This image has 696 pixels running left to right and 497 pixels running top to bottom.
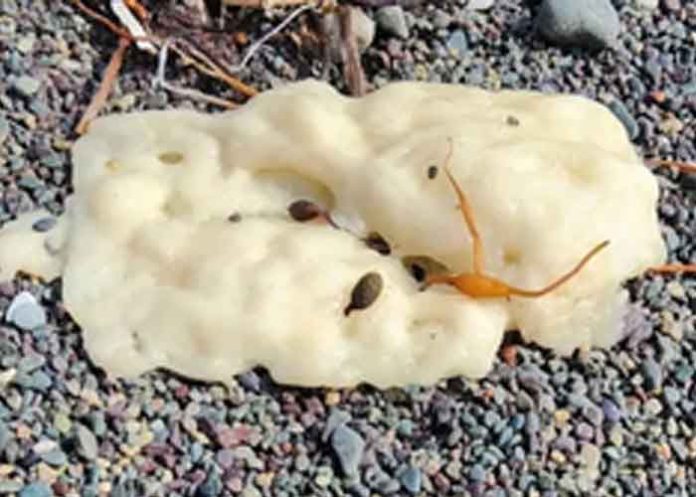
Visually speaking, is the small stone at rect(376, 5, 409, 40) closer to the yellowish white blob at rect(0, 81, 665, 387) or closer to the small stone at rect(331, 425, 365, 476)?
the yellowish white blob at rect(0, 81, 665, 387)

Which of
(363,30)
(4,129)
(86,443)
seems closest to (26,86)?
(4,129)

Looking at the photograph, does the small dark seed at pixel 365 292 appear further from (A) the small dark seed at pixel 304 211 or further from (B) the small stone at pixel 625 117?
(B) the small stone at pixel 625 117

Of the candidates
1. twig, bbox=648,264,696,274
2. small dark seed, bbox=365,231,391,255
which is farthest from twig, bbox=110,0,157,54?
twig, bbox=648,264,696,274

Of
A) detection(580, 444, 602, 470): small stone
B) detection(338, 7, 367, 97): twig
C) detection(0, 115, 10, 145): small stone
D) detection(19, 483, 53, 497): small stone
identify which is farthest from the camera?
detection(338, 7, 367, 97): twig

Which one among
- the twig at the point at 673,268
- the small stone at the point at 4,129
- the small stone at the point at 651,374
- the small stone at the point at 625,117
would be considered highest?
the small stone at the point at 4,129

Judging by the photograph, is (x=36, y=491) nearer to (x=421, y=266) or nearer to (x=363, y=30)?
(x=421, y=266)

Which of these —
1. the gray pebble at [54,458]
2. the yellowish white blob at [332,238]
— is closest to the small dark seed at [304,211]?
the yellowish white blob at [332,238]
